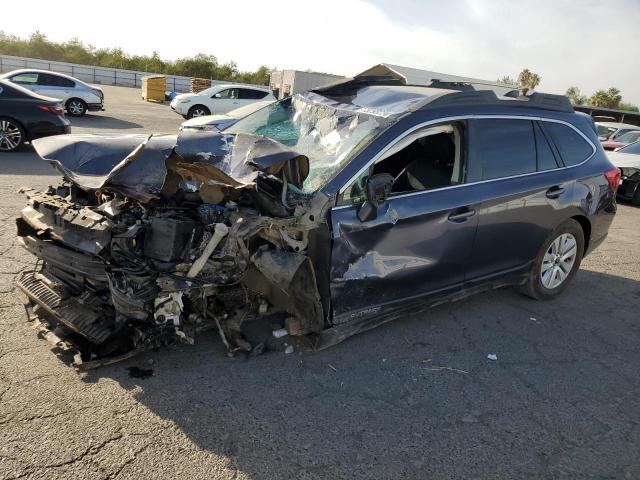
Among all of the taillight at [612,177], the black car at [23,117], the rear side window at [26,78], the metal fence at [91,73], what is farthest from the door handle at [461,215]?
the metal fence at [91,73]

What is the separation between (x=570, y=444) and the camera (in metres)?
2.99

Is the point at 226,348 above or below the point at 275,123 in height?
below

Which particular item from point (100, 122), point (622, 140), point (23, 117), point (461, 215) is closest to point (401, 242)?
point (461, 215)

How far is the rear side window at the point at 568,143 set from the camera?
4688 mm

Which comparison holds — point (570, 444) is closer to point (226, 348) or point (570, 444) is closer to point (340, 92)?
point (226, 348)

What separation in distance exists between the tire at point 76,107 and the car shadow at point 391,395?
55.6 ft

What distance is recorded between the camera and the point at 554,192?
4.59 metres

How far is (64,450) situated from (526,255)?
3.96 meters

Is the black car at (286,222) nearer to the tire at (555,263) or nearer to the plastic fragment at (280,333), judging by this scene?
the plastic fragment at (280,333)

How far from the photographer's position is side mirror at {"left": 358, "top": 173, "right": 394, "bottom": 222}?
130 inches

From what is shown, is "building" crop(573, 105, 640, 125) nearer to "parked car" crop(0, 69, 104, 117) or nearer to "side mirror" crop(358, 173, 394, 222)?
"parked car" crop(0, 69, 104, 117)

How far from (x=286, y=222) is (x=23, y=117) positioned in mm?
9311

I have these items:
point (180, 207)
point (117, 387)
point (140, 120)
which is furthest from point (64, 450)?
point (140, 120)

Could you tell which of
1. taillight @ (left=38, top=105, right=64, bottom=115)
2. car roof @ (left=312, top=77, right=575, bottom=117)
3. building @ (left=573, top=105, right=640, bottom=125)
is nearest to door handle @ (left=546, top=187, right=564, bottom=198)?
car roof @ (left=312, top=77, right=575, bottom=117)
